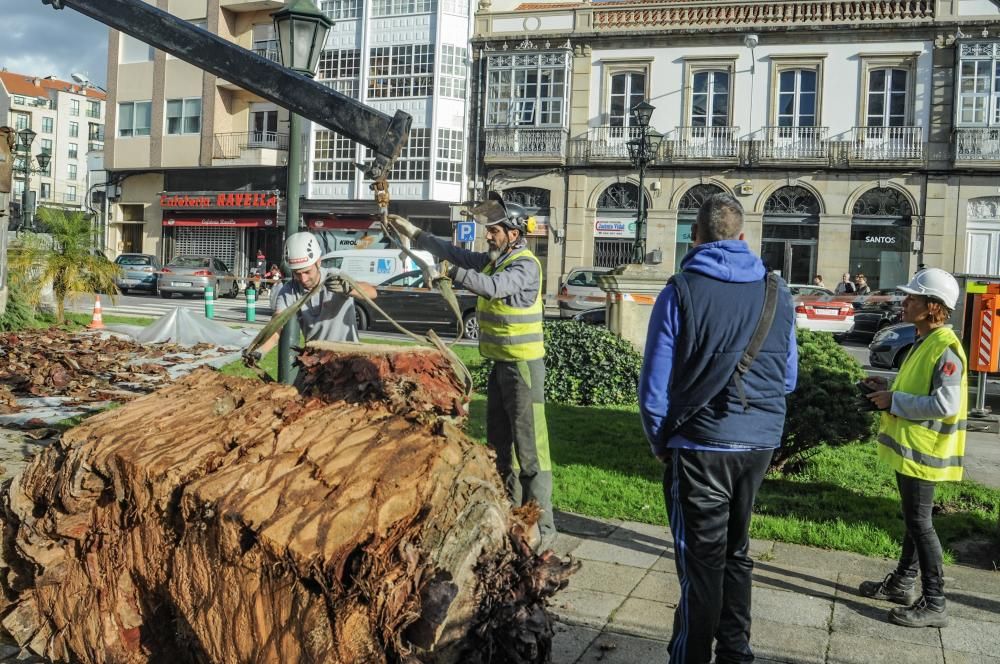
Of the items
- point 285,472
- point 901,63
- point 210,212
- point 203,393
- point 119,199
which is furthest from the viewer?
point 119,199

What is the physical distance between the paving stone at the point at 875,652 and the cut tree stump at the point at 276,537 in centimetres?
171

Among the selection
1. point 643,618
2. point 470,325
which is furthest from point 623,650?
point 470,325

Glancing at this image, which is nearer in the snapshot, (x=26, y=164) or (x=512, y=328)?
(x=512, y=328)

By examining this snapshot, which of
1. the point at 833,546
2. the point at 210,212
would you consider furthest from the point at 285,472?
the point at 210,212

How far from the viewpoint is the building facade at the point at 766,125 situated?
30750mm

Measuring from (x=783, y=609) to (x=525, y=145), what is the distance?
30.9 metres

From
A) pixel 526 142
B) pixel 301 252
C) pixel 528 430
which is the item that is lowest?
pixel 528 430

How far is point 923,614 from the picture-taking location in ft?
14.2

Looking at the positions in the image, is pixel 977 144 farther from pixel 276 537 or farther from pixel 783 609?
pixel 276 537

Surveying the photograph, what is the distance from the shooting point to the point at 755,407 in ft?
11.2

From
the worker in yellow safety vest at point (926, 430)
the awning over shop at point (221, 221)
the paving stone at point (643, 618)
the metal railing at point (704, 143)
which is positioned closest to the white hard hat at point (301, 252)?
the paving stone at point (643, 618)

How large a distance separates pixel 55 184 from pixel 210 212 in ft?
218

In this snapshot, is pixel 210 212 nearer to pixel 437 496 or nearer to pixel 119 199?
pixel 119 199

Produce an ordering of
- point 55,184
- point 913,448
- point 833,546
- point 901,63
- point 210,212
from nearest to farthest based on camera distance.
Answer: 1. point 913,448
2. point 833,546
3. point 901,63
4. point 210,212
5. point 55,184
